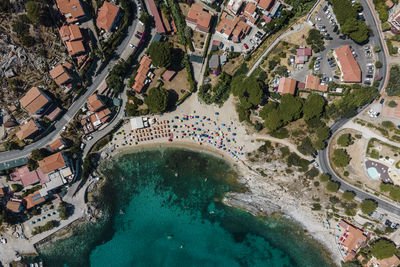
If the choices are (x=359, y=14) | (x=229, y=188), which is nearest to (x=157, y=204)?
(x=229, y=188)

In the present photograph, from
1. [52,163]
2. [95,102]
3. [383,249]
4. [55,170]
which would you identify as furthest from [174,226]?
[383,249]

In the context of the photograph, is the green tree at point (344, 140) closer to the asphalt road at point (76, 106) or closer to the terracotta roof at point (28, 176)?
the asphalt road at point (76, 106)

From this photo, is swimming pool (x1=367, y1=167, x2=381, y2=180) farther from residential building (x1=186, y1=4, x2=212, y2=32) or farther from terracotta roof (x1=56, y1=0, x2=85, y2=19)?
terracotta roof (x1=56, y1=0, x2=85, y2=19)

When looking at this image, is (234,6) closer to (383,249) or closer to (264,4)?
(264,4)

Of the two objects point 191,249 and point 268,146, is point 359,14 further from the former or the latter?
point 191,249

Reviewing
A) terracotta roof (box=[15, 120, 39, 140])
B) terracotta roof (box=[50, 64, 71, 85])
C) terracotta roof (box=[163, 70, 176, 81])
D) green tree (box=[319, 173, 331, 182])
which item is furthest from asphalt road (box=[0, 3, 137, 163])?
green tree (box=[319, 173, 331, 182])

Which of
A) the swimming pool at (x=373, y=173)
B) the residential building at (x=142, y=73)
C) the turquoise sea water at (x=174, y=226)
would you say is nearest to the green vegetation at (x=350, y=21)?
the swimming pool at (x=373, y=173)
